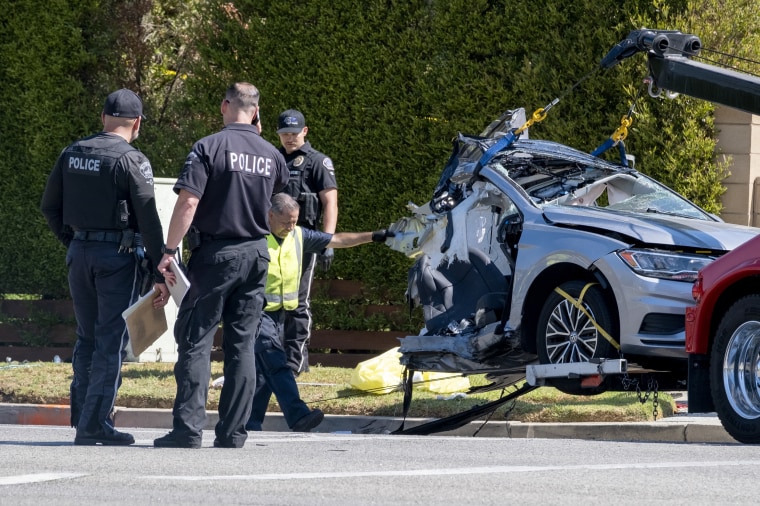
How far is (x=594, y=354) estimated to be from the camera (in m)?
9.05

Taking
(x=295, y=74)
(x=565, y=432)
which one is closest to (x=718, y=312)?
(x=565, y=432)

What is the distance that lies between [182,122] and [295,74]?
65.5 inches

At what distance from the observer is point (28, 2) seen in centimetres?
1537

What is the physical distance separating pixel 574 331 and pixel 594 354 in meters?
0.26

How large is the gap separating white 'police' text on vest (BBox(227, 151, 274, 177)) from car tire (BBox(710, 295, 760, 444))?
2715mm

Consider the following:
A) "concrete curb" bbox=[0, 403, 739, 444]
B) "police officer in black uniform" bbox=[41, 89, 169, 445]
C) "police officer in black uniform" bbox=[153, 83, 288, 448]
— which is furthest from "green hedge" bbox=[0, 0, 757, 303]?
"police officer in black uniform" bbox=[153, 83, 288, 448]

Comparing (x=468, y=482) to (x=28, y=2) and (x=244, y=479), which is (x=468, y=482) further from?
(x=28, y=2)

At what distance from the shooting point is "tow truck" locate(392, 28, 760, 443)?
8125 millimetres

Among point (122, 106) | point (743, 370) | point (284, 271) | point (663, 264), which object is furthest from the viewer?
point (284, 271)

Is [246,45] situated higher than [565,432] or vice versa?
[246,45]

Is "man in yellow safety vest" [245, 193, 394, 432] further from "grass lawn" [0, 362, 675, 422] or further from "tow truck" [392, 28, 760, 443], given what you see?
"grass lawn" [0, 362, 675, 422]

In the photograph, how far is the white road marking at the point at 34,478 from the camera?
619cm

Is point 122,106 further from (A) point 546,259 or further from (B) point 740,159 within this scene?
Result: (B) point 740,159

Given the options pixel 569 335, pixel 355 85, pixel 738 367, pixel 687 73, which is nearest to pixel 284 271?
pixel 569 335
